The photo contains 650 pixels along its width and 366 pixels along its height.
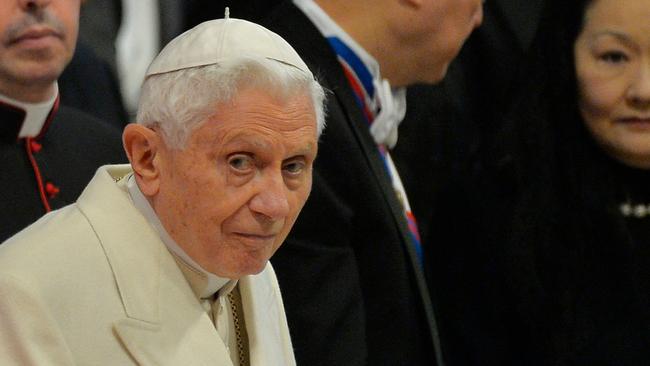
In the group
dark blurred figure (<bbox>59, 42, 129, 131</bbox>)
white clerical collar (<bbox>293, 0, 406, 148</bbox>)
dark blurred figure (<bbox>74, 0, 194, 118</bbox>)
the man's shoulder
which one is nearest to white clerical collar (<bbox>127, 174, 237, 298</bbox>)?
the man's shoulder

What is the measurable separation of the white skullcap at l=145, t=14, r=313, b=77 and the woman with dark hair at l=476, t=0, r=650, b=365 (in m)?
1.57

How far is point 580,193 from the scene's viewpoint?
408cm

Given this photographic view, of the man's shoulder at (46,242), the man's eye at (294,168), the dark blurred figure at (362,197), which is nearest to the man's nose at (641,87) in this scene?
the dark blurred figure at (362,197)

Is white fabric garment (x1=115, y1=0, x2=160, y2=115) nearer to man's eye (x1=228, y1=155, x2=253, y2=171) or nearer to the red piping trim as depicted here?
the red piping trim

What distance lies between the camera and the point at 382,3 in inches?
147

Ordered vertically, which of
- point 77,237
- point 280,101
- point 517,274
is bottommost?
point 517,274

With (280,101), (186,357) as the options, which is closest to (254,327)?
(186,357)

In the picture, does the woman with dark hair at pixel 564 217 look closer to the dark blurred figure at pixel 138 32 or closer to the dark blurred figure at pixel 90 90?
the dark blurred figure at pixel 90 90

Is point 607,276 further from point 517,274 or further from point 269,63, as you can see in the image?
point 269,63

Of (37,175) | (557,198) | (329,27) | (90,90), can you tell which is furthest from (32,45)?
(557,198)

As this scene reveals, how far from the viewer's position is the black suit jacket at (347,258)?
11.3 feet

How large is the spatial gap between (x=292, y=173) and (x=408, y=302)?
3.48ft

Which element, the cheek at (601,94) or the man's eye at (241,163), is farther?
the cheek at (601,94)

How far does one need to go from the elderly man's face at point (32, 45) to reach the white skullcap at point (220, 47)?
78 centimetres
